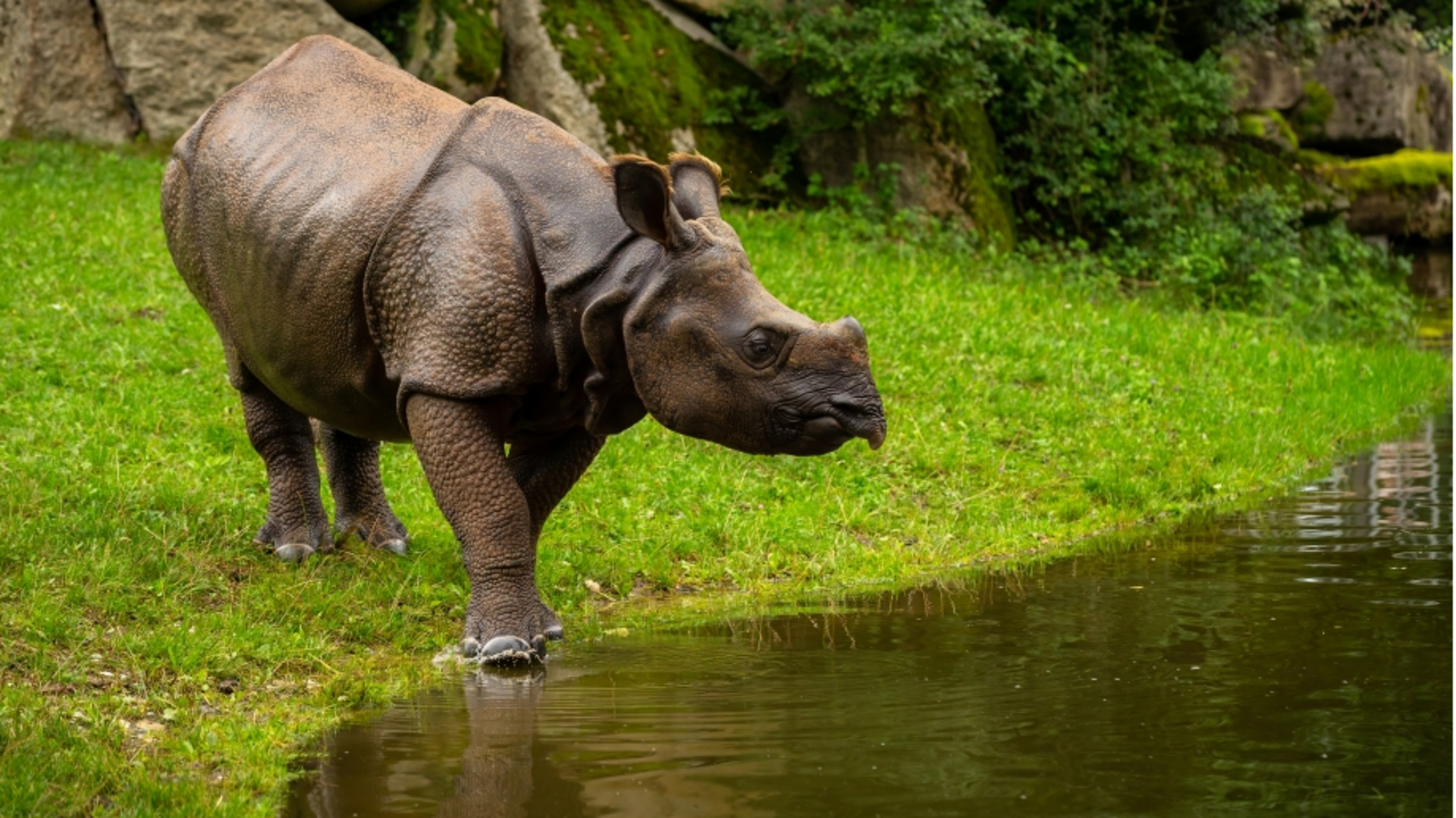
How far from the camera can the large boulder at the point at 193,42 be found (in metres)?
15.5

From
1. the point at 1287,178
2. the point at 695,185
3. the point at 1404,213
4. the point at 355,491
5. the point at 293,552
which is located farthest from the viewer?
the point at 1404,213

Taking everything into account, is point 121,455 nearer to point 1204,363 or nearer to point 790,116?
point 1204,363

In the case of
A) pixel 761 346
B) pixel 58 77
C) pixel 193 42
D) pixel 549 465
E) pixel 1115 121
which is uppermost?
pixel 761 346

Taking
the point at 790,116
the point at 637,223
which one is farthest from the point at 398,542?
the point at 790,116

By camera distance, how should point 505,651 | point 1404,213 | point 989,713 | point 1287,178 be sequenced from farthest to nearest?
point 1404,213 < point 1287,178 < point 505,651 < point 989,713

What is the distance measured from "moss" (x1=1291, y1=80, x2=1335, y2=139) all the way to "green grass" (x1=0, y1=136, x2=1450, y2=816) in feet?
27.1

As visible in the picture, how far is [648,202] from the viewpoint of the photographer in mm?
6055

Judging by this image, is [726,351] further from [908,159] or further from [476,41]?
[908,159]

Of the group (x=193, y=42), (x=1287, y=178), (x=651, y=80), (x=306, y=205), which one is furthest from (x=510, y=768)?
(x=1287, y=178)

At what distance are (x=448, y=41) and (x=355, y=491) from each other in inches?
335

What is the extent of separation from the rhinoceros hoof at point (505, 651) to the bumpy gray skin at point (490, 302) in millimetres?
15

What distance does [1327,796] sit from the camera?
176 inches

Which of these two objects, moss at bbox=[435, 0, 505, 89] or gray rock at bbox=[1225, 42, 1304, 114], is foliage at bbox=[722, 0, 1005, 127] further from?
gray rock at bbox=[1225, 42, 1304, 114]

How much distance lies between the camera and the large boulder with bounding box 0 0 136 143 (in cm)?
1548
